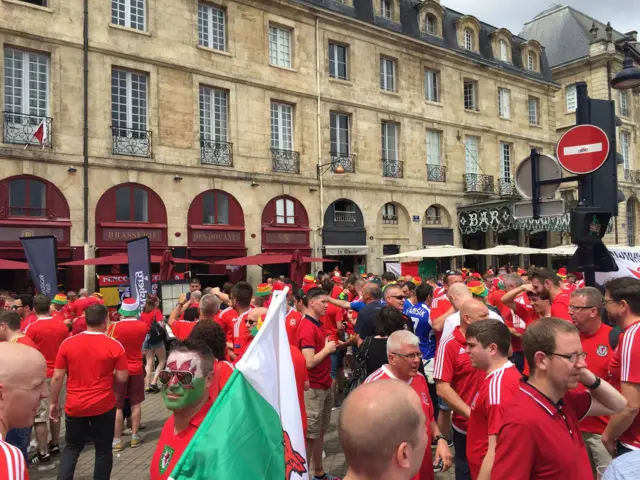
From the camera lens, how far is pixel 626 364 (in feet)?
11.3

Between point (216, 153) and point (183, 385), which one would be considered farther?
point (216, 153)

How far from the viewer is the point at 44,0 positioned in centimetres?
1652

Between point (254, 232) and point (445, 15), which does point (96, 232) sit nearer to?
point (254, 232)

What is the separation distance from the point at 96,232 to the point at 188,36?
743 cm

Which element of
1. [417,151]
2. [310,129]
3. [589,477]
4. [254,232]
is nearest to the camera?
[589,477]

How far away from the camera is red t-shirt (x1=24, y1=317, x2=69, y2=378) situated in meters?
6.95

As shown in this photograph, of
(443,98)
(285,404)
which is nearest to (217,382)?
(285,404)

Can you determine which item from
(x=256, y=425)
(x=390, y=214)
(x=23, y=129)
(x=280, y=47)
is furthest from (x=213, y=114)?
(x=256, y=425)

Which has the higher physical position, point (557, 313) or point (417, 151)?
point (417, 151)

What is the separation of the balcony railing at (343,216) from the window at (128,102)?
8.31 metres

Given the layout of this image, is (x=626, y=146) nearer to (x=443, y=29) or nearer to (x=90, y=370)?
(x=443, y=29)

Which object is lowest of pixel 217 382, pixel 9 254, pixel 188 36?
pixel 217 382

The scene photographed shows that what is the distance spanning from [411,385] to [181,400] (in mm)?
1677

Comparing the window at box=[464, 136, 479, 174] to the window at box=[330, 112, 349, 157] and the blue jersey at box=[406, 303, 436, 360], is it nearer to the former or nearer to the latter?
the window at box=[330, 112, 349, 157]
